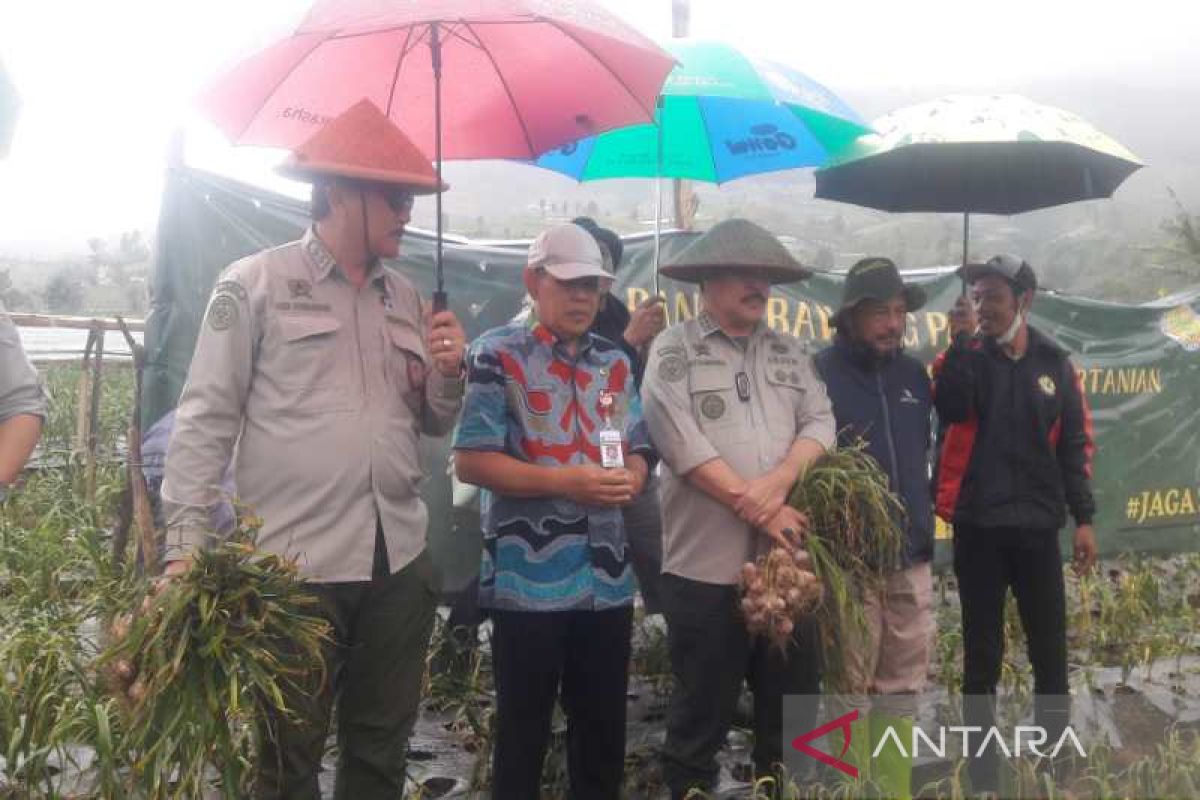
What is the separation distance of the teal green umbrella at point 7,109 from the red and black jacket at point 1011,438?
2807mm

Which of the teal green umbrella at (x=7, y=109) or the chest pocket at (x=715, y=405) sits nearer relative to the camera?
the teal green umbrella at (x=7, y=109)

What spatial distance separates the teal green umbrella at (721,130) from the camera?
3.33 m

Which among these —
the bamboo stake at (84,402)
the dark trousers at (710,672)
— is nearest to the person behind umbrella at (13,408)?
the dark trousers at (710,672)

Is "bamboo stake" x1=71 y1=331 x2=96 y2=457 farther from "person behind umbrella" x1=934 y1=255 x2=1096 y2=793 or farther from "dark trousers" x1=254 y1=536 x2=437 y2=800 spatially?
"person behind umbrella" x1=934 y1=255 x2=1096 y2=793

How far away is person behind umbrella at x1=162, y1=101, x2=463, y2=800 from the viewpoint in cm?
239

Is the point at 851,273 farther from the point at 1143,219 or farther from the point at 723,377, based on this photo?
the point at 1143,219

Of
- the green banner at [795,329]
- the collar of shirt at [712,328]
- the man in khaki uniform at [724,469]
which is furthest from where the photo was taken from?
the green banner at [795,329]

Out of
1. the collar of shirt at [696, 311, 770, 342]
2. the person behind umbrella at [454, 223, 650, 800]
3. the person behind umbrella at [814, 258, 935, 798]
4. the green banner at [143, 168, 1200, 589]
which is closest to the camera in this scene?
the person behind umbrella at [454, 223, 650, 800]

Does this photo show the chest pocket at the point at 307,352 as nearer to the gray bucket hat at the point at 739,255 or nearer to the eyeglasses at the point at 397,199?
the eyeglasses at the point at 397,199

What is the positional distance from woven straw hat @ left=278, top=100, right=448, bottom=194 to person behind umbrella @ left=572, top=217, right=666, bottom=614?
992 millimetres

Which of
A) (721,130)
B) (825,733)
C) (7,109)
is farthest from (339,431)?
(721,130)

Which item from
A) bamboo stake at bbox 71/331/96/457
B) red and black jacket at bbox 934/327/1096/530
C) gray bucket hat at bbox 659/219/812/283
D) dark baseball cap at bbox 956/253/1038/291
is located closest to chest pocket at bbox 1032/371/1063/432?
red and black jacket at bbox 934/327/1096/530

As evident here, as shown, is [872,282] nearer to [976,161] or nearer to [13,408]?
[976,161]

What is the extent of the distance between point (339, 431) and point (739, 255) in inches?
50.3
